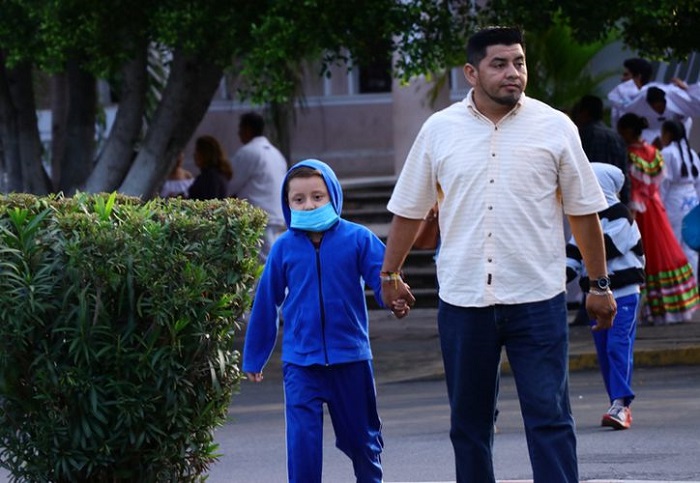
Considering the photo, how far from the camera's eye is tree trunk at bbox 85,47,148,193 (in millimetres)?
13336

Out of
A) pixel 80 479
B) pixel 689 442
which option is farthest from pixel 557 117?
pixel 689 442

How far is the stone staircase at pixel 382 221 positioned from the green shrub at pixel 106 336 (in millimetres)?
10380

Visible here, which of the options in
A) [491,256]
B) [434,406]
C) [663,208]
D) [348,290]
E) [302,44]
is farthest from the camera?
[663,208]

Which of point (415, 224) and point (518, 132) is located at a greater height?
point (518, 132)

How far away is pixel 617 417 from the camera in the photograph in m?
8.70

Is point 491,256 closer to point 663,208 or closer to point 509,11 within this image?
point 509,11

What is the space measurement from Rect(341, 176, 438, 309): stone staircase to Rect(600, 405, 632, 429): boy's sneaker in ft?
25.2

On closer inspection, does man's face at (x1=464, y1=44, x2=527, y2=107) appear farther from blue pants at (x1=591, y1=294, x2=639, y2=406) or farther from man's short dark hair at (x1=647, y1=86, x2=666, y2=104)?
man's short dark hair at (x1=647, y1=86, x2=666, y2=104)

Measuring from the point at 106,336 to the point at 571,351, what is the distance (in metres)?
6.91

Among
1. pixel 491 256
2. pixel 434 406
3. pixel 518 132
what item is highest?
pixel 518 132

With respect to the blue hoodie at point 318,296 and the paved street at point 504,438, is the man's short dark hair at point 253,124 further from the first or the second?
the blue hoodie at point 318,296

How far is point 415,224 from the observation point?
5.84m

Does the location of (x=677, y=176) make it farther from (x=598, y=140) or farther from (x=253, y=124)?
(x=253, y=124)

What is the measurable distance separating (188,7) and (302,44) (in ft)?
3.12
